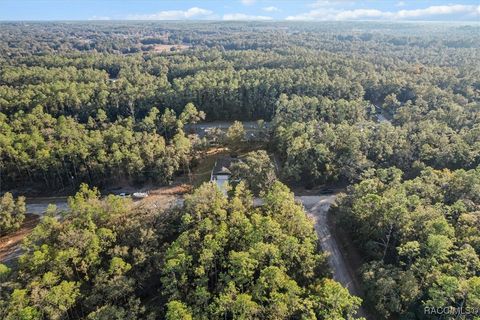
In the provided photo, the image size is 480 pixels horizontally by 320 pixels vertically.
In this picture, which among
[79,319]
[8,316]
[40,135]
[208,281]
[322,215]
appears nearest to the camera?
[8,316]

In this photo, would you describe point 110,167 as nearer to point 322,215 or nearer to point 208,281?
A: point 208,281

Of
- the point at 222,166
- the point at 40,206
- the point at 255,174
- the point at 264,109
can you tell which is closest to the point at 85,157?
the point at 40,206

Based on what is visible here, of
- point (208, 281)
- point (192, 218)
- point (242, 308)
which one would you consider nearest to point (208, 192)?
point (192, 218)

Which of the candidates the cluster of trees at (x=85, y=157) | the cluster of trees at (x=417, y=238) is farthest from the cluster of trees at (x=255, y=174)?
the cluster of trees at (x=85, y=157)

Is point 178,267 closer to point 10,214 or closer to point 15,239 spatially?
→ point 15,239

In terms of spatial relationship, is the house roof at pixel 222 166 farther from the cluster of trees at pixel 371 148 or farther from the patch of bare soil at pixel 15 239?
the patch of bare soil at pixel 15 239

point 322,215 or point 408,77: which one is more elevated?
point 408,77

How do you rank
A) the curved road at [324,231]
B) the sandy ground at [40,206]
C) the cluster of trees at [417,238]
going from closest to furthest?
the cluster of trees at [417,238] → the curved road at [324,231] → the sandy ground at [40,206]
